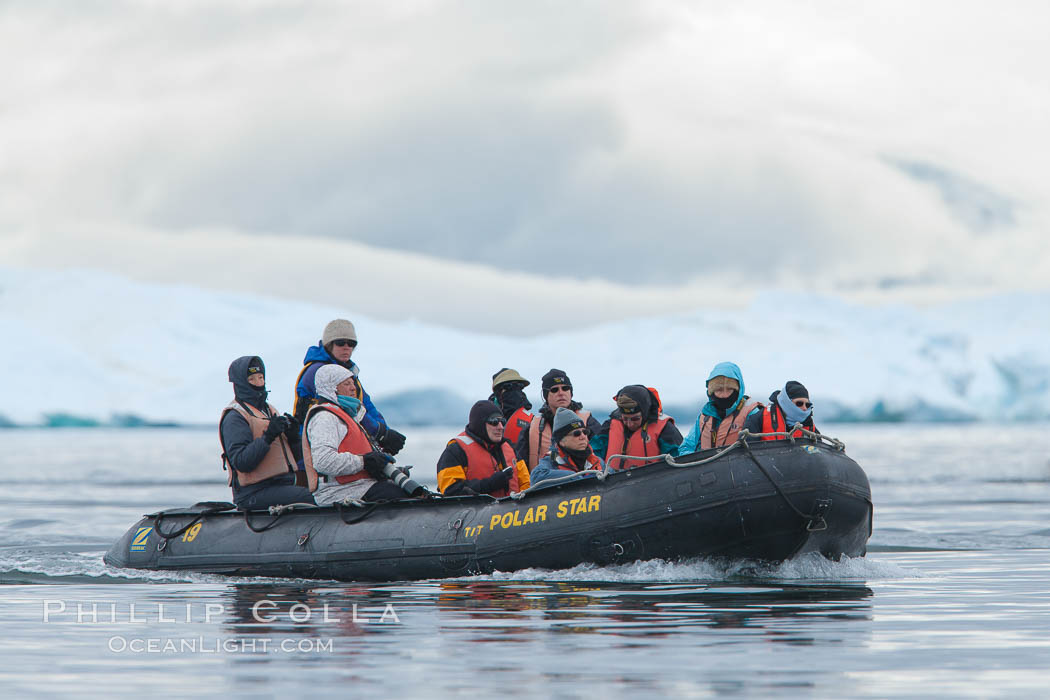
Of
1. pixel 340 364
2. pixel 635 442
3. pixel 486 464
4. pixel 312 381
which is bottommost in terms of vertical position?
pixel 486 464

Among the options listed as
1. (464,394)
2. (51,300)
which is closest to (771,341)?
(464,394)

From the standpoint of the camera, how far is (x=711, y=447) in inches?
426

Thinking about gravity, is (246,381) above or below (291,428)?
above

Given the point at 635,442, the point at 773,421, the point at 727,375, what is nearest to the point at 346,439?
the point at 635,442

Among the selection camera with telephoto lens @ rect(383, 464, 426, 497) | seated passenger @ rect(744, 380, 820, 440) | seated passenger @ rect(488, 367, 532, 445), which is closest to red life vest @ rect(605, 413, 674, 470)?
seated passenger @ rect(744, 380, 820, 440)

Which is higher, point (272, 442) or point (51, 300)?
point (51, 300)

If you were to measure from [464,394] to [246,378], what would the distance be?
56.3 meters

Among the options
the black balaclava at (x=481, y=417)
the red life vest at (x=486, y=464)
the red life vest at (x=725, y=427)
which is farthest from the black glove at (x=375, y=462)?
the red life vest at (x=725, y=427)

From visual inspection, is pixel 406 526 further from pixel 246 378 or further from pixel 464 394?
pixel 464 394

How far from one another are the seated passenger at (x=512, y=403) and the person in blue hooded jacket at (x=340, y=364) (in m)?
0.92

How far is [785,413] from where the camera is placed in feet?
36.5

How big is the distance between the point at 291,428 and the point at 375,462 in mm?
769

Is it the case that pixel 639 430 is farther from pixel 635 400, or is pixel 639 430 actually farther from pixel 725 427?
pixel 725 427

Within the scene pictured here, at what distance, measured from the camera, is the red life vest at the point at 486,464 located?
11240mm
